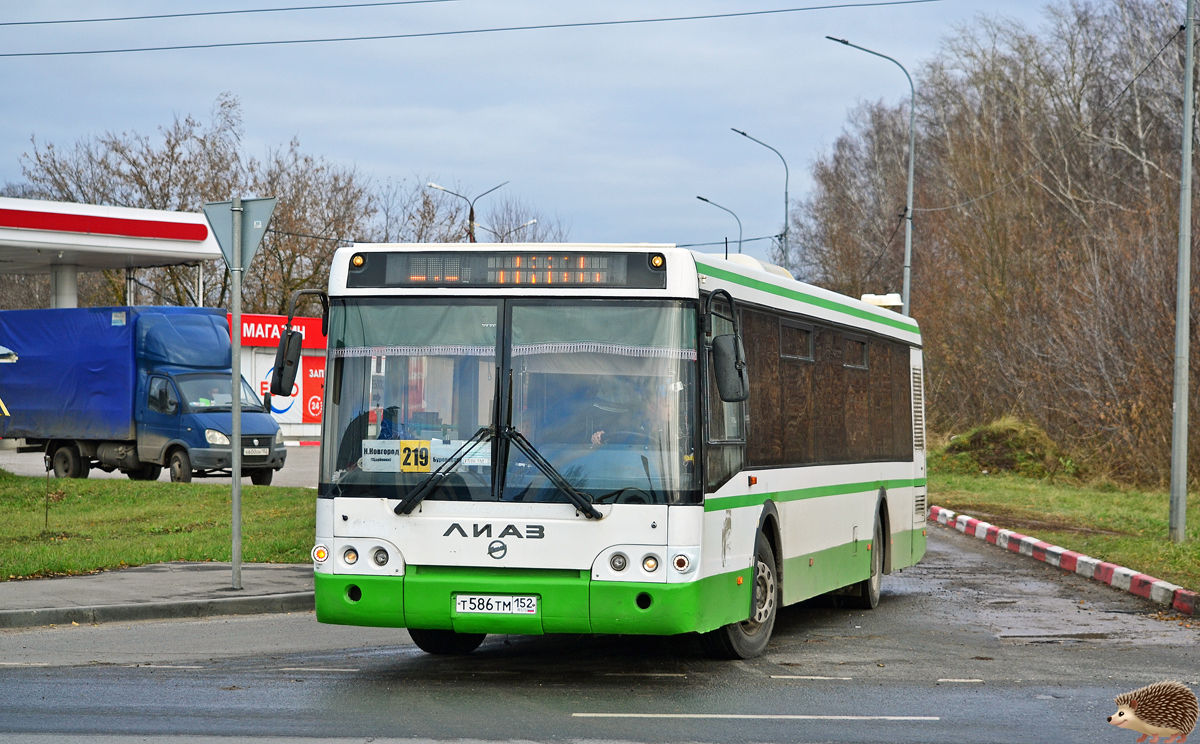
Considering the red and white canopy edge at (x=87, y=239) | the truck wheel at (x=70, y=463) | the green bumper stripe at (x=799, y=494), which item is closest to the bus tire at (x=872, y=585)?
the green bumper stripe at (x=799, y=494)

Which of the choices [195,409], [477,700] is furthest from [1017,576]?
[195,409]

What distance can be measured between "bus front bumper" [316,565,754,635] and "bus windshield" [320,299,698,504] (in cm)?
A: 45

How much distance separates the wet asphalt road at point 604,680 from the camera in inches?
269

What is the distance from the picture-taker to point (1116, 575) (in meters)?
14.1

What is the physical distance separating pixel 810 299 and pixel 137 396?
58.5ft

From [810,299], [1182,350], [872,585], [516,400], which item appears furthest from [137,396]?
[516,400]

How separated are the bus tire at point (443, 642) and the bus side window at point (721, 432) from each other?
2060mm

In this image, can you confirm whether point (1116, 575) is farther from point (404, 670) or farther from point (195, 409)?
point (195, 409)

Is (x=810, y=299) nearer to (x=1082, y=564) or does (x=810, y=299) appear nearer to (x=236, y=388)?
(x=236, y=388)

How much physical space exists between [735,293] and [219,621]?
16.4 ft

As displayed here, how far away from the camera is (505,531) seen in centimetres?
777

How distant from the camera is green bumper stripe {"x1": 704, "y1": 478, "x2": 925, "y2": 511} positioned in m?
8.29

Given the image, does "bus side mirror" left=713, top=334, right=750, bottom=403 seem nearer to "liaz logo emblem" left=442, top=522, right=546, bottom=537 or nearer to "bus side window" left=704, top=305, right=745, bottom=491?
"bus side window" left=704, top=305, right=745, bottom=491

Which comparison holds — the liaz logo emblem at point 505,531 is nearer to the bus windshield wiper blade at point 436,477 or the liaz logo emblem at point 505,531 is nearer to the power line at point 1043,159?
A: the bus windshield wiper blade at point 436,477
